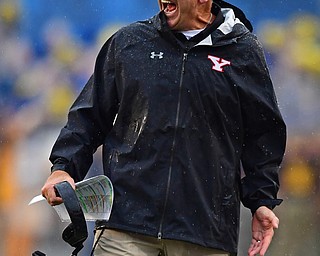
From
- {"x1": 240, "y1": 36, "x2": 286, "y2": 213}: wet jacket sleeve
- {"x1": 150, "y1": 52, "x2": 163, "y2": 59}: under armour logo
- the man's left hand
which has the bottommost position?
the man's left hand

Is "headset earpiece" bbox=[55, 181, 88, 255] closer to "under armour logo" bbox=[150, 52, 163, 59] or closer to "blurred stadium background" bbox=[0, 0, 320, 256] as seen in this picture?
"under armour logo" bbox=[150, 52, 163, 59]

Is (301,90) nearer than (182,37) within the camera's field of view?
No

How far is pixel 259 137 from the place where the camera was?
4.29m

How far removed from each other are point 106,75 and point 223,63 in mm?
485

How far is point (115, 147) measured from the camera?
4133 mm

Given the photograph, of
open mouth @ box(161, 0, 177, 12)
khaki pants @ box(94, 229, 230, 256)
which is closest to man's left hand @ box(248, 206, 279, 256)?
khaki pants @ box(94, 229, 230, 256)

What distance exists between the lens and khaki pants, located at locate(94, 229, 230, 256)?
3973mm

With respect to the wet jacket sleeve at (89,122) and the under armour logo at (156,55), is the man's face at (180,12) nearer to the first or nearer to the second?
the under armour logo at (156,55)

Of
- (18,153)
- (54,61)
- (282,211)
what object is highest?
(54,61)

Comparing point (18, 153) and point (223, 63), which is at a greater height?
point (223, 63)

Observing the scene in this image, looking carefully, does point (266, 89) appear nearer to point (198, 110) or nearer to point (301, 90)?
point (198, 110)

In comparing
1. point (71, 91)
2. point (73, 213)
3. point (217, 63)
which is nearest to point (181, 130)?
point (217, 63)

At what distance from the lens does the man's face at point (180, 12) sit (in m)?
4.16

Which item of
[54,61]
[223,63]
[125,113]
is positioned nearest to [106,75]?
[125,113]
